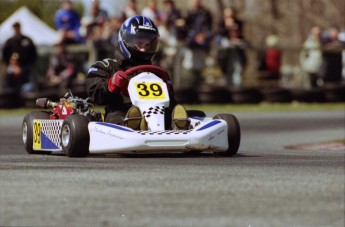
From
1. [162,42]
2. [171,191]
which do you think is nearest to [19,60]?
[162,42]

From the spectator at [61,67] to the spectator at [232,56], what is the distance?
2.84 metres

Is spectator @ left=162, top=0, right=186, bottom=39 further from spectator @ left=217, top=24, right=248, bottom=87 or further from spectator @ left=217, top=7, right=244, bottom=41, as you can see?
spectator @ left=217, top=24, right=248, bottom=87

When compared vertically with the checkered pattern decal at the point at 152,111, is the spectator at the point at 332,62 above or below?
above

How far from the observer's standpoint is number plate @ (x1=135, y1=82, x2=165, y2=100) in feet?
33.8

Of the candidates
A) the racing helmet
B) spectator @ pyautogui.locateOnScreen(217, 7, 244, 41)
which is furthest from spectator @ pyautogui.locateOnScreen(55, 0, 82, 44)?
the racing helmet

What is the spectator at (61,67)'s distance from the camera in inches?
880

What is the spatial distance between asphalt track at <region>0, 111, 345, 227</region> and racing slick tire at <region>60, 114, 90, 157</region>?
0.13 metres

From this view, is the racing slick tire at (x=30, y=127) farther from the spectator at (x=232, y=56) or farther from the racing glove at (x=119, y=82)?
the spectator at (x=232, y=56)

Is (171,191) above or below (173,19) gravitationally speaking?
below

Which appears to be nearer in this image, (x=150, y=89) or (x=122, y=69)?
(x=150, y=89)

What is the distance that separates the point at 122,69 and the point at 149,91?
704 millimetres

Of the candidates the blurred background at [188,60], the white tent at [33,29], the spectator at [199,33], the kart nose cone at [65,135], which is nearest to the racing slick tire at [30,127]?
the kart nose cone at [65,135]

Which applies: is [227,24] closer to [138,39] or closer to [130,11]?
[130,11]

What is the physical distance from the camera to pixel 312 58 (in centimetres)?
2436
